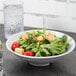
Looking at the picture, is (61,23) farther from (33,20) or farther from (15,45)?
(15,45)

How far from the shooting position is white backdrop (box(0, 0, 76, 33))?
1275mm

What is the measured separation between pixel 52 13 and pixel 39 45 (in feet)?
1.34

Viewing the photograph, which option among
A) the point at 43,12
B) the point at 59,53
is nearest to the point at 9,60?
the point at 59,53

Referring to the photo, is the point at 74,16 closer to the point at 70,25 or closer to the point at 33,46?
the point at 70,25

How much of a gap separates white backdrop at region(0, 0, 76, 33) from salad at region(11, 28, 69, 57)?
0.94ft

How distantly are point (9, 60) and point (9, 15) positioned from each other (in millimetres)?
262

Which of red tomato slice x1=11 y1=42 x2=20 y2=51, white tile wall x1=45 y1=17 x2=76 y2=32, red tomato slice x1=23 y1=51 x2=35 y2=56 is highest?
white tile wall x1=45 y1=17 x2=76 y2=32

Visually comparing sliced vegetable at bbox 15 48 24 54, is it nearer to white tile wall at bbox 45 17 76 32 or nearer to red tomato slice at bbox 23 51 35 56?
red tomato slice at bbox 23 51 35 56

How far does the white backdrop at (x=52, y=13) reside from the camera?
1275mm

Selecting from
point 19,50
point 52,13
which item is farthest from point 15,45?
point 52,13

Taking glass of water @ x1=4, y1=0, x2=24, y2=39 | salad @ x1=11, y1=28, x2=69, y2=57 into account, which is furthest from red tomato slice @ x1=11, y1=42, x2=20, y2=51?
glass of water @ x1=4, y1=0, x2=24, y2=39

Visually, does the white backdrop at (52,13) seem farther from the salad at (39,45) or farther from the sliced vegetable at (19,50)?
the sliced vegetable at (19,50)

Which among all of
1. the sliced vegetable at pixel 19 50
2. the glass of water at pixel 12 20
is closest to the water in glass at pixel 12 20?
the glass of water at pixel 12 20

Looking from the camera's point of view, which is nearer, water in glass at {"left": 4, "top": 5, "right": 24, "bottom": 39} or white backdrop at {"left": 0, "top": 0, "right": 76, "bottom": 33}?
water in glass at {"left": 4, "top": 5, "right": 24, "bottom": 39}
